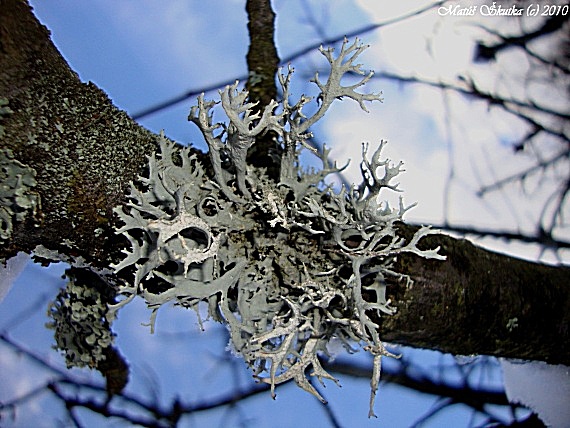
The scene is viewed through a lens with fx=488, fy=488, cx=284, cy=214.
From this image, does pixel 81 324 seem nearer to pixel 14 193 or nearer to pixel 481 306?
pixel 14 193

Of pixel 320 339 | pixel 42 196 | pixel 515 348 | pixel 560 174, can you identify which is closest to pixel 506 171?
pixel 560 174

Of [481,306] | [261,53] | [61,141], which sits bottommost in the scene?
[481,306]

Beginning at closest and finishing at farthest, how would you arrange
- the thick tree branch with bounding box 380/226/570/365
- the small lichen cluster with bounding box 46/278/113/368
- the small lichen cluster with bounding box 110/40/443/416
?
the small lichen cluster with bounding box 110/40/443/416 < the thick tree branch with bounding box 380/226/570/365 < the small lichen cluster with bounding box 46/278/113/368

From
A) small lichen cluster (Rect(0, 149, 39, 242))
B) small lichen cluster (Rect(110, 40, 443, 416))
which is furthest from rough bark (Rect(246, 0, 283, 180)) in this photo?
small lichen cluster (Rect(0, 149, 39, 242))

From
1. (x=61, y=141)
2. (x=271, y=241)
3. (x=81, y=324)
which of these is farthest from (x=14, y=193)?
(x=81, y=324)

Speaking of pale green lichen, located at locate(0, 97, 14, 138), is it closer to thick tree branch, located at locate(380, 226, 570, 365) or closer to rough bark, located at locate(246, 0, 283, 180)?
thick tree branch, located at locate(380, 226, 570, 365)

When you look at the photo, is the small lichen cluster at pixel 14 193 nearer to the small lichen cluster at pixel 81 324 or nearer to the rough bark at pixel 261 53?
the small lichen cluster at pixel 81 324

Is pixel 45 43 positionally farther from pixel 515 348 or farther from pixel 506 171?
pixel 506 171
